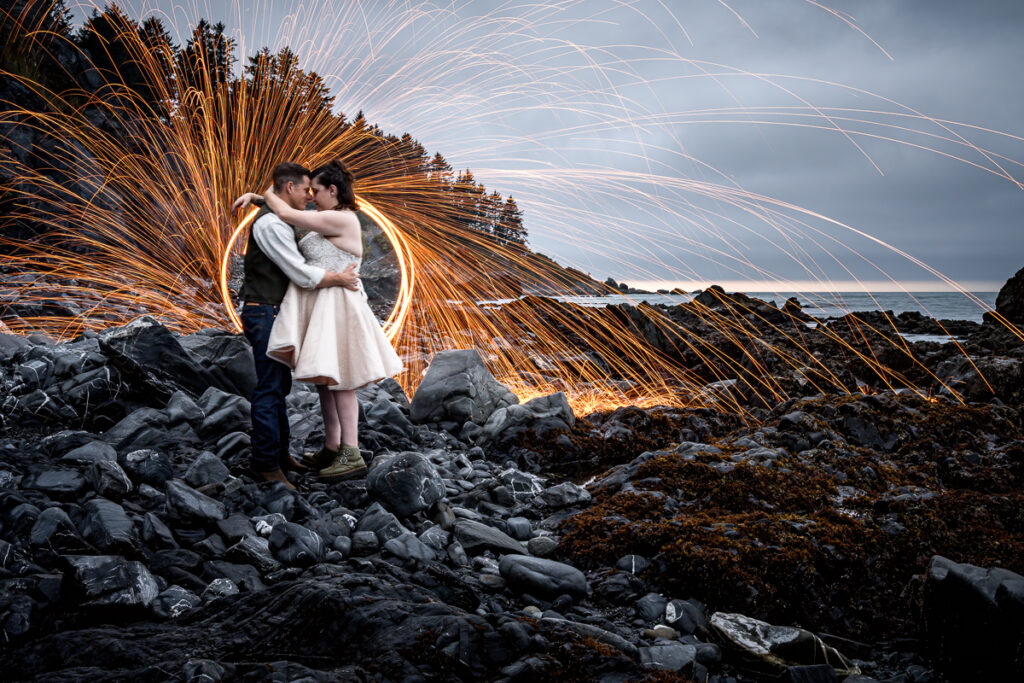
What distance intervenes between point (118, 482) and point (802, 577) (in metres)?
4.10

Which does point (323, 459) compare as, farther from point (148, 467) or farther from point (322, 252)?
point (322, 252)

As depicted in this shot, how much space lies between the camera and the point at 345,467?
4918 mm

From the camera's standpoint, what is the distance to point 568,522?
4.52m

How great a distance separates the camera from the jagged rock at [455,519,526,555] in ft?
13.3

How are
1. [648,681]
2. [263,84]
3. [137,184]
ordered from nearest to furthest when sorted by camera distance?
[648,681], [263,84], [137,184]

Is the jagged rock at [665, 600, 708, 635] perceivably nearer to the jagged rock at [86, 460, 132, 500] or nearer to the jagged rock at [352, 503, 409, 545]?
the jagged rock at [352, 503, 409, 545]

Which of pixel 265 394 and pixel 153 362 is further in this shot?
pixel 153 362

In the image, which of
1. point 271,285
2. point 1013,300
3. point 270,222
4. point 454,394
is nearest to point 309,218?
point 270,222

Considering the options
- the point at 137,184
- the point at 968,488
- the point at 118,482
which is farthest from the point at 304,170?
the point at 137,184

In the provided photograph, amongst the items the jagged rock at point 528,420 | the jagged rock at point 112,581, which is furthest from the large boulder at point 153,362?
the jagged rock at point 112,581

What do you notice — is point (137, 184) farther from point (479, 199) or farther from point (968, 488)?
point (968, 488)

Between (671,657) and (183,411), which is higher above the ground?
(183,411)

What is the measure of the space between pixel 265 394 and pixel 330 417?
23.4 inches

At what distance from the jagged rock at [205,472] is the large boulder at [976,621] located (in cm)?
422
